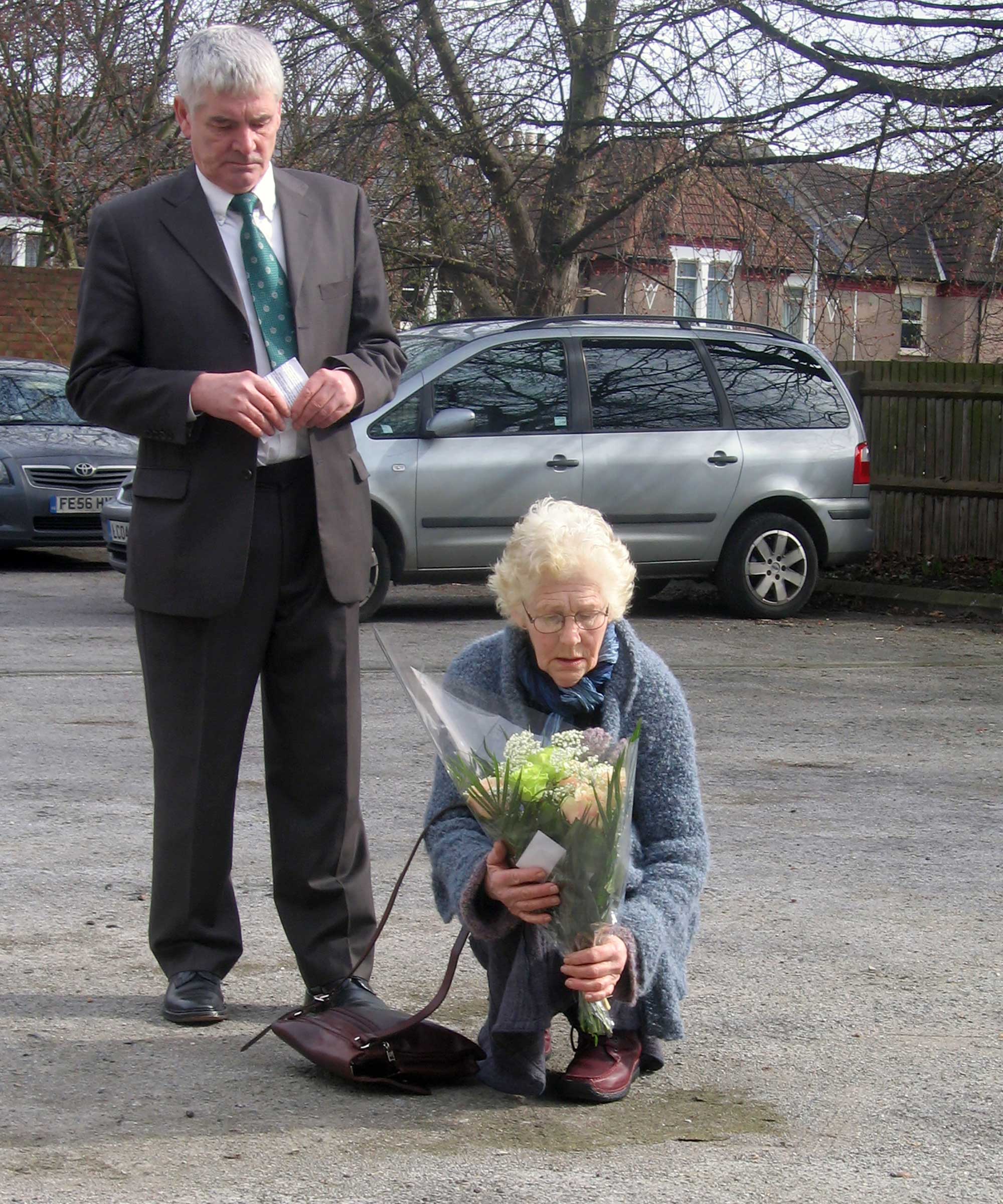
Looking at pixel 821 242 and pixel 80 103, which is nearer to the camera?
pixel 821 242

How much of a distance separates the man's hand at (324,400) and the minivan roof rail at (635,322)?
24.7ft

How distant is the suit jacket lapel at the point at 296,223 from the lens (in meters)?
3.83

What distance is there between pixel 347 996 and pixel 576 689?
896 millimetres

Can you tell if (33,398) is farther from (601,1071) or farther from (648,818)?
(601,1071)

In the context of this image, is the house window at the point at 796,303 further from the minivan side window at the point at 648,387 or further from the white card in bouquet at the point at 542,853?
the white card in bouquet at the point at 542,853

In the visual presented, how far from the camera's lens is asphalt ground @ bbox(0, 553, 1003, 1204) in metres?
3.15

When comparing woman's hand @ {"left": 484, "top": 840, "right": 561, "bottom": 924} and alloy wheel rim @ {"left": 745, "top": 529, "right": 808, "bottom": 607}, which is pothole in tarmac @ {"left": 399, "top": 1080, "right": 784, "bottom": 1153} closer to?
woman's hand @ {"left": 484, "top": 840, "right": 561, "bottom": 924}

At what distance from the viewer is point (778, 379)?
470 inches

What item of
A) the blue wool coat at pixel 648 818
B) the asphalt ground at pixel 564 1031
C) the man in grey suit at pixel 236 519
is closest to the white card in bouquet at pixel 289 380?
the man in grey suit at pixel 236 519

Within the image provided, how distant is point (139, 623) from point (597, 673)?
1106mm

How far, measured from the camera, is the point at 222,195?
383 centimetres

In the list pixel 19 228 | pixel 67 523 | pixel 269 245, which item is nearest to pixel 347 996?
pixel 269 245

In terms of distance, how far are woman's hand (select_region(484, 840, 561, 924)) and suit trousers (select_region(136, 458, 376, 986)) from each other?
714mm

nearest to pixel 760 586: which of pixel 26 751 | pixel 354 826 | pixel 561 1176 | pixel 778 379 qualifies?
pixel 778 379
